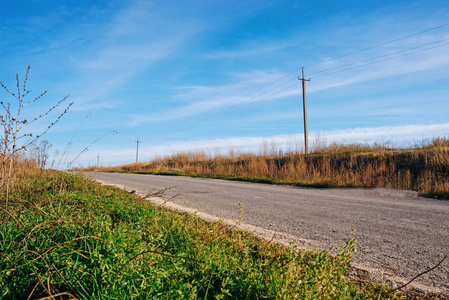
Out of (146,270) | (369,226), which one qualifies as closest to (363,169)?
(369,226)

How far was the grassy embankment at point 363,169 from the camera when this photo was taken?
1078cm

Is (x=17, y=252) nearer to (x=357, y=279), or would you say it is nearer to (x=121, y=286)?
(x=121, y=286)

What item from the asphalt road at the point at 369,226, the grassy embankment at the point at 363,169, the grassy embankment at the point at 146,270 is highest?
the grassy embankment at the point at 363,169

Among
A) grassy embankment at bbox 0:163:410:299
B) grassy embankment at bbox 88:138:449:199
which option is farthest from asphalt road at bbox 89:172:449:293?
grassy embankment at bbox 88:138:449:199

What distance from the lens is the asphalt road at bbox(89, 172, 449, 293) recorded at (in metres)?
3.09

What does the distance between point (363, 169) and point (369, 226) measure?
30.8ft

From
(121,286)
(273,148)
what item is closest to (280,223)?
(121,286)

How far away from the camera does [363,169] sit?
523 inches

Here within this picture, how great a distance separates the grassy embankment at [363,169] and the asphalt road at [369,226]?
3301 mm

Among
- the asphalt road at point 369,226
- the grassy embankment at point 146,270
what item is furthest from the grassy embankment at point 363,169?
the grassy embankment at point 146,270

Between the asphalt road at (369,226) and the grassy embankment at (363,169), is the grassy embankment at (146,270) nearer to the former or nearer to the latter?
the asphalt road at (369,226)

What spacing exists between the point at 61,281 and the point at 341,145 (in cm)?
1888

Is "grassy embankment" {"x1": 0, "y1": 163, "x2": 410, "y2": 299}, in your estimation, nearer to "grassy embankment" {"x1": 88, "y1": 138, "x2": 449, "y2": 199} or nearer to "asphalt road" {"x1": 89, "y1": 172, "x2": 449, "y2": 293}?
"asphalt road" {"x1": 89, "y1": 172, "x2": 449, "y2": 293}

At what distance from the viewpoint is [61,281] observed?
2111mm
